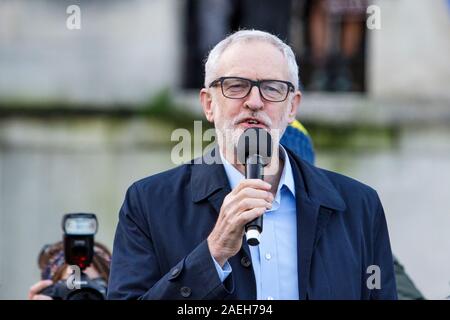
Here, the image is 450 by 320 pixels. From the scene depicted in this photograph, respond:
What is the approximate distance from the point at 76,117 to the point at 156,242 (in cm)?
641

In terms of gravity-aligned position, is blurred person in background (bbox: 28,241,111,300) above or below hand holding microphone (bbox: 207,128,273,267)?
below

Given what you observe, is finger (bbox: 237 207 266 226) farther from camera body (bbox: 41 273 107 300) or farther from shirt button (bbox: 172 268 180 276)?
camera body (bbox: 41 273 107 300)

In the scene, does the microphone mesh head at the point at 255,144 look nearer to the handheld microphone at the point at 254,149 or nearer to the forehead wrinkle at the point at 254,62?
the handheld microphone at the point at 254,149

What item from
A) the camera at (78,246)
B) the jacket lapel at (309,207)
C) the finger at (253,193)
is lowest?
the camera at (78,246)

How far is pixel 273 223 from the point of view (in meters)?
3.88

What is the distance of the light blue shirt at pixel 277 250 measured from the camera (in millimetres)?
3760

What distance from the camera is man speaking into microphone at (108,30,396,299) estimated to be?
3.70m

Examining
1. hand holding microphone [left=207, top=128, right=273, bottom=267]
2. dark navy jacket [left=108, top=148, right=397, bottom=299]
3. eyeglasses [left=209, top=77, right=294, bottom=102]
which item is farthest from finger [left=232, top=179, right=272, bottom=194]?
eyeglasses [left=209, top=77, right=294, bottom=102]

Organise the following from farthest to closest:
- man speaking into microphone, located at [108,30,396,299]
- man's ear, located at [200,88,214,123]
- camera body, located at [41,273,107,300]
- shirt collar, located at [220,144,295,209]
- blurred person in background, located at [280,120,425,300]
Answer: blurred person in background, located at [280,120,425,300]
camera body, located at [41,273,107,300]
man's ear, located at [200,88,214,123]
shirt collar, located at [220,144,295,209]
man speaking into microphone, located at [108,30,396,299]

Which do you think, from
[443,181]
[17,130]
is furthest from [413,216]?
[17,130]

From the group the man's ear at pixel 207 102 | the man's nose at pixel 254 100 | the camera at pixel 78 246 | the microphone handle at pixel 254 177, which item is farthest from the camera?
the camera at pixel 78 246

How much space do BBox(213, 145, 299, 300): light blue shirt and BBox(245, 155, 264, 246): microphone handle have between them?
0.88ft

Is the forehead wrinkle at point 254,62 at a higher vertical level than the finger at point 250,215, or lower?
higher

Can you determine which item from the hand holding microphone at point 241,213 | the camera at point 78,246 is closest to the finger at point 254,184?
the hand holding microphone at point 241,213
